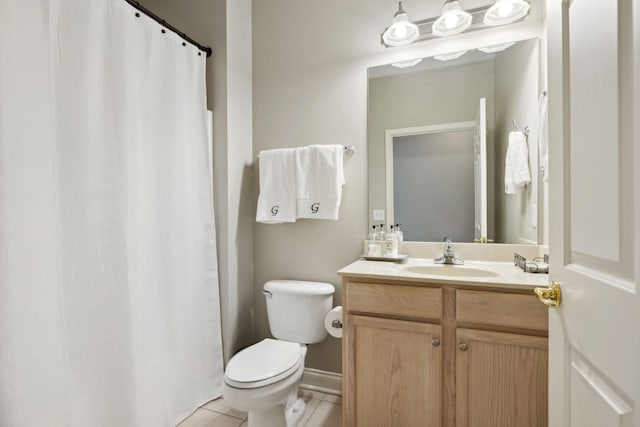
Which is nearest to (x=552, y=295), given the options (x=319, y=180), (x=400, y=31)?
(x=319, y=180)

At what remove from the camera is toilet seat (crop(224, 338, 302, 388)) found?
4.31 feet

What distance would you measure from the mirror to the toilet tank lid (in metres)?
0.51

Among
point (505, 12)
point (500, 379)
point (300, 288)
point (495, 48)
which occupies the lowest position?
point (500, 379)

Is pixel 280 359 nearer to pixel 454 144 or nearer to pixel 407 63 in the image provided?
pixel 454 144

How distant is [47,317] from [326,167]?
1402 mm

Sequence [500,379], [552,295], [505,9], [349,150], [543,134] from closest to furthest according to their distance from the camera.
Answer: [552,295] < [500,379] < [543,134] < [505,9] < [349,150]

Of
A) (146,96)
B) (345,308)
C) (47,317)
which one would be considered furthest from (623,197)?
(146,96)

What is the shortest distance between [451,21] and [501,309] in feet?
4.69

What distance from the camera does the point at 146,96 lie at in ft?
4.85

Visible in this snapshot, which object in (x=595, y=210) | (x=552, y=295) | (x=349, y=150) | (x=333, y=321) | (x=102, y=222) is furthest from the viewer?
(x=349, y=150)

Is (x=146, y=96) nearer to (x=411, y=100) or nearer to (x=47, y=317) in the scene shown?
(x=47, y=317)

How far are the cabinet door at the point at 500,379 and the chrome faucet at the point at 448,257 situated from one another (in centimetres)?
45

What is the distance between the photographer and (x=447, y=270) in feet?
4.99

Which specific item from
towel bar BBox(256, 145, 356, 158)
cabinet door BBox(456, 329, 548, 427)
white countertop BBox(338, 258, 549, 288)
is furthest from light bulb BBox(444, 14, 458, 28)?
cabinet door BBox(456, 329, 548, 427)
